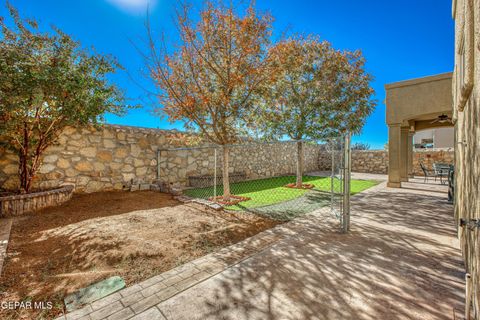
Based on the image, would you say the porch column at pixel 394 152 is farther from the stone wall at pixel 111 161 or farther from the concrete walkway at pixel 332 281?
the stone wall at pixel 111 161

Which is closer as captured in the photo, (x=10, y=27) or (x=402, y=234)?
(x=402, y=234)

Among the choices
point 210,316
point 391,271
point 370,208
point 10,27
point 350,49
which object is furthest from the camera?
point 350,49

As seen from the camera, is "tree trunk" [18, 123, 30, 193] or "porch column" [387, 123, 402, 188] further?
"porch column" [387, 123, 402, 188]

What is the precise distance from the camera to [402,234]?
147 inches

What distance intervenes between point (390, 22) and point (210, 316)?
11.9 meters

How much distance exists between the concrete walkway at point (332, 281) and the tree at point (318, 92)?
17.0ft

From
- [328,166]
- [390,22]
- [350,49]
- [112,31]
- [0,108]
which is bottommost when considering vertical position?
[328,166]

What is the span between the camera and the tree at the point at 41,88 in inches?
160

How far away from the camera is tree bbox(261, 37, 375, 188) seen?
8.05 m

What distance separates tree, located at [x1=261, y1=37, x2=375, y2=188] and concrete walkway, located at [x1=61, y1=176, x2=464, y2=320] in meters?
5.18

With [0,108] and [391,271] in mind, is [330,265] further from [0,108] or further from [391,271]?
[0,108]

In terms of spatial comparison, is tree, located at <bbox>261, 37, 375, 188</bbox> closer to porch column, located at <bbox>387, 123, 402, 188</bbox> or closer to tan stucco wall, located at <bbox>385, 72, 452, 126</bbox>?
tan stucco wall, located at <bbox>385, 72, 452, 126</bbox>

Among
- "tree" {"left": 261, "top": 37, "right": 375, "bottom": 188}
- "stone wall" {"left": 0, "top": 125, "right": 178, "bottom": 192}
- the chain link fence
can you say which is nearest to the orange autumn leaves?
the chain link fence

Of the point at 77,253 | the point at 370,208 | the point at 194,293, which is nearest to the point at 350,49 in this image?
the point at 370,208
